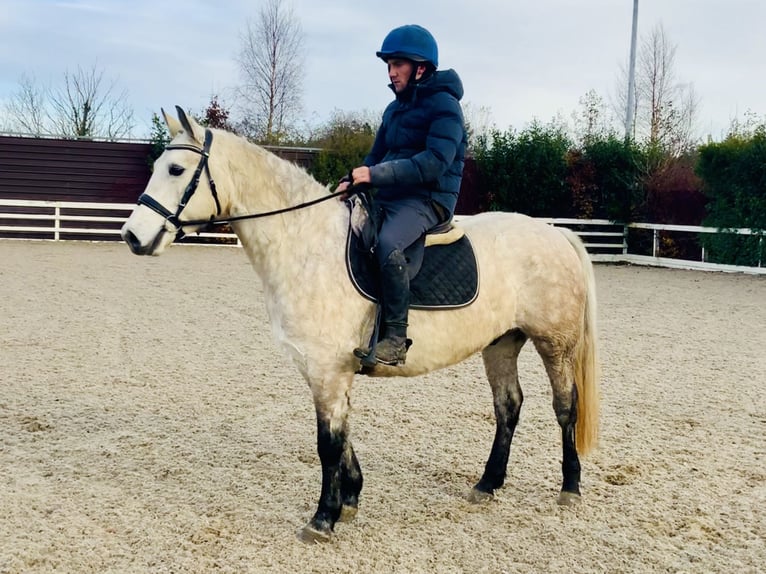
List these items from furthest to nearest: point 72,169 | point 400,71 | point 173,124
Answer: point 72,169, point 400,71, point 173,124

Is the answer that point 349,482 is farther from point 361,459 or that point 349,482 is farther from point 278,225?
point 278,225

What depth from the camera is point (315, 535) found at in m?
3.46

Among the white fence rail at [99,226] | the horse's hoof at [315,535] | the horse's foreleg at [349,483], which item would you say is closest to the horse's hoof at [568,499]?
the horse's foreleg at [349,483]

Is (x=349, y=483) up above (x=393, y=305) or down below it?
below

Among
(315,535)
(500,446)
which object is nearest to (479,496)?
(500,446)

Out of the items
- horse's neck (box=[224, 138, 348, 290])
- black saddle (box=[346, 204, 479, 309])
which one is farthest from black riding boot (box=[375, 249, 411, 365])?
horse's neck (box=[224, 138, 348, 290])

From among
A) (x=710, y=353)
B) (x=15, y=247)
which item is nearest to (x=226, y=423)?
(x=710, y=353)

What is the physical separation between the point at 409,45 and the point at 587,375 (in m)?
2.19

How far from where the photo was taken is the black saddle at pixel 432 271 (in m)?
3.52

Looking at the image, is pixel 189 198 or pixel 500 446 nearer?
pixel 189 198

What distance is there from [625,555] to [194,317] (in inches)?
289

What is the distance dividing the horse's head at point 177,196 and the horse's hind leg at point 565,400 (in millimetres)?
2054

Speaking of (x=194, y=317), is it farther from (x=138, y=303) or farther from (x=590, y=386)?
(x=590, y=386)

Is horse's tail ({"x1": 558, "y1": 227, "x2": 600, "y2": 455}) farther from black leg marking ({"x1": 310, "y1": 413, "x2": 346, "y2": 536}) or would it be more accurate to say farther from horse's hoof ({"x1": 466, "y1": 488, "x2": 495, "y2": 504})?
black leg marking ({"x1": 310, "y1": 413, "x2": 346, "y2": 536})
